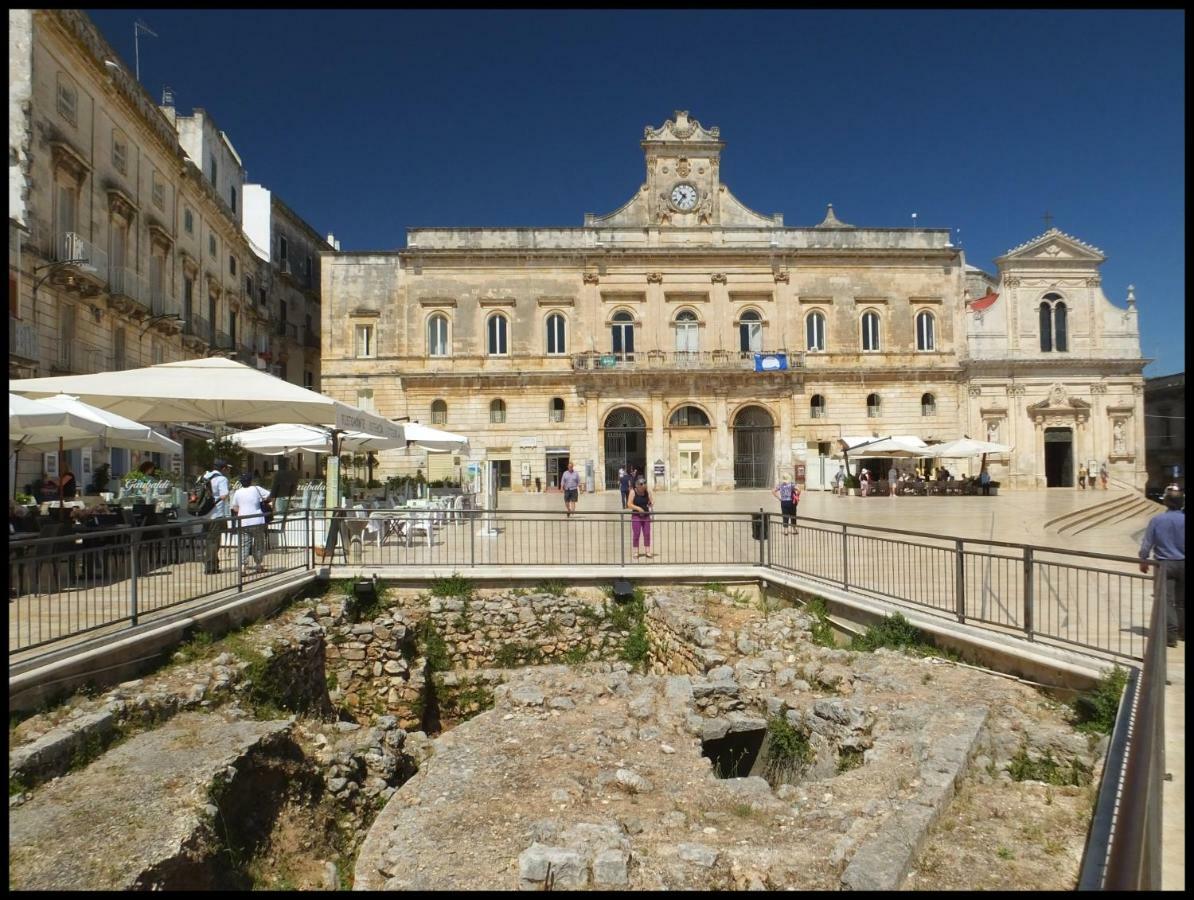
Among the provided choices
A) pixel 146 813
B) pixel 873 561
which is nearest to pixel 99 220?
pixel 146 813

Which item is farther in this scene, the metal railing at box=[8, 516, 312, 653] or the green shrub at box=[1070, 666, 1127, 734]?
the metal railing at box=[8, 516, 312, 653]

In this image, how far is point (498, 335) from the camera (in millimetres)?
34750

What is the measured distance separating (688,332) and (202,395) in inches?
1114

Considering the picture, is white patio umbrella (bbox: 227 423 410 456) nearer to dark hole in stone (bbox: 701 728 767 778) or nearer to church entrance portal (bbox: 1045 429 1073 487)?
dark hole in stone (bbox: 701 728 767 778)

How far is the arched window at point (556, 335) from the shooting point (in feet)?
115

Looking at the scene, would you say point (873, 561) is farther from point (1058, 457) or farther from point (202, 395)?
point (1058, 457)

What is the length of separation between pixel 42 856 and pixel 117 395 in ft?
22.6

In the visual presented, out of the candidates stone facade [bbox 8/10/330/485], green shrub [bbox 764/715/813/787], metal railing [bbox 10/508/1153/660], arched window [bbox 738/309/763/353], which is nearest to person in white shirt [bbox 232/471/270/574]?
metal railing [bbox 10/508/1153/660]

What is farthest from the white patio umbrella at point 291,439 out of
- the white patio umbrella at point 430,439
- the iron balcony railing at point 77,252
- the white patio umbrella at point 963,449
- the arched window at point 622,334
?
the white patio umbrella at point 963,449

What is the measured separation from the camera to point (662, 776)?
587 centimetres

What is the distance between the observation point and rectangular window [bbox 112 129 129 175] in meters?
20.7

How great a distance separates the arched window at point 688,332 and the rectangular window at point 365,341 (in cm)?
1517

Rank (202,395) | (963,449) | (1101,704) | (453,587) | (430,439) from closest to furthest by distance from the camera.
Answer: (1101,704), (202,395), (453,587), (430,439), (963,449)

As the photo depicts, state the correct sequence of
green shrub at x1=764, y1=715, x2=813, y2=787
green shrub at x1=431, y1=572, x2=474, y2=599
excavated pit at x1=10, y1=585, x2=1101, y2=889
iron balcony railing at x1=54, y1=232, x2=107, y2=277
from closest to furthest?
excavated pit at x1=10, y1=585, x2=1101, y2=889 < green shrub at x1=764, y1=715, x2=813, y2=787 < green shrub at x1=431, y1=572, x2=474, y2=599 < iron balcony railing at x1=54, y1=232, x2=107, y2=277
